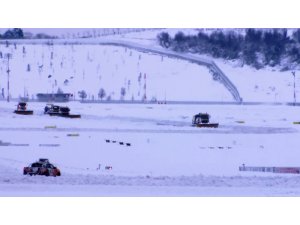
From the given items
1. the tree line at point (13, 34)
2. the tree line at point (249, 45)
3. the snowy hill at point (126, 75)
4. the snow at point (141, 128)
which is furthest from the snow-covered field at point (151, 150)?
the tree line at point (13, 34)

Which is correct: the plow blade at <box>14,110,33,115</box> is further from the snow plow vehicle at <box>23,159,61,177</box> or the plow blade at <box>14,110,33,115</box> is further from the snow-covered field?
the snow plow vehicle at <box>23,159,61,177</box>

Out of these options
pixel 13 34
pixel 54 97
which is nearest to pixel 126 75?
pixel 54 97

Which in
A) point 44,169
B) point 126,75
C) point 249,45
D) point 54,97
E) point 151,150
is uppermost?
point 249,45

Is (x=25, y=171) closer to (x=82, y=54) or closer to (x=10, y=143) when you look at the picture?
(x=10, y=143)

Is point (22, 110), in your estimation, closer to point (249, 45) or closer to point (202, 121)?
point (202, 121)

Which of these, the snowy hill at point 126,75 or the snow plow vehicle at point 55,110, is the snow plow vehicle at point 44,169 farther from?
the snowy hill at point 126,75
